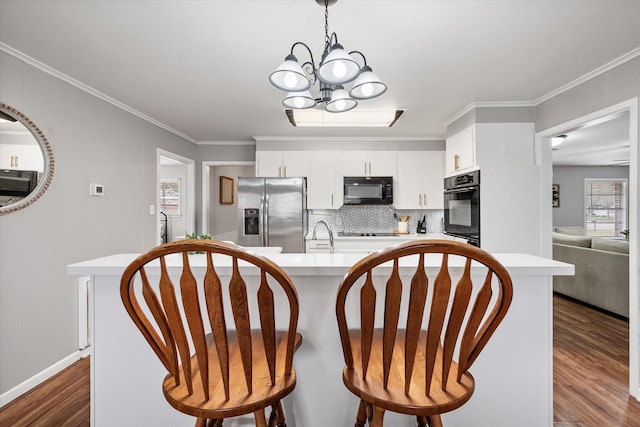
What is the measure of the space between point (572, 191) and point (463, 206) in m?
5.79

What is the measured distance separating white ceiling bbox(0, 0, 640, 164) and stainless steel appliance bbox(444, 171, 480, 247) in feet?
2.66

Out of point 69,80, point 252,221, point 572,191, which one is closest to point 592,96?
point 252,221

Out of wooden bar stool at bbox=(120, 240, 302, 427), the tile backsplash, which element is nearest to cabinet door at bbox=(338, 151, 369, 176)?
the tile backsplash

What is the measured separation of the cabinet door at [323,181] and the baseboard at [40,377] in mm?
2865

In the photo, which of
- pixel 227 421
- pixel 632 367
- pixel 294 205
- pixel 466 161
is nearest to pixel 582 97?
pixel 466 161

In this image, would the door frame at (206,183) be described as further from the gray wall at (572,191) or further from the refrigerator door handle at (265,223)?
the gray wall at (572,191)

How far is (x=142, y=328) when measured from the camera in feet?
3.08

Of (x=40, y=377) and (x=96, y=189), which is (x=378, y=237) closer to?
(x=96, y=189)

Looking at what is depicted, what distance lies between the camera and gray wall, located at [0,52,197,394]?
2.08 metres

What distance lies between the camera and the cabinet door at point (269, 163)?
Result: 441cm

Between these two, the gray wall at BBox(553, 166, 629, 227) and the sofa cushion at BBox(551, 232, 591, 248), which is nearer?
the sofa cushion at BBox(551, 232, 591, 248)

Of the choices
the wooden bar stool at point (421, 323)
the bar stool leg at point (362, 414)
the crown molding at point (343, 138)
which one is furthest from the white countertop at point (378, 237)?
the wooden bar stool at point (421, 323)

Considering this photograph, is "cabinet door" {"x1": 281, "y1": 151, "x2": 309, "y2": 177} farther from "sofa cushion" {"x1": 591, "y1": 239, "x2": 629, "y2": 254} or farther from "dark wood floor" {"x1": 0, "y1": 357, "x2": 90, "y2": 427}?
"sofa cushion" {"x1": 591, "y1": 239, "x2": 629, "y2": 254}

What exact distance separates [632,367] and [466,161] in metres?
2.05
